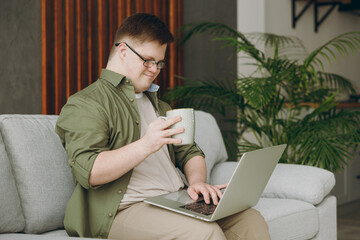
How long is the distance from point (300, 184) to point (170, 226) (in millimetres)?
938

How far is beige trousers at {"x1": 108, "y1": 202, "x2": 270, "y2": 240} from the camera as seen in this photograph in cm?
127

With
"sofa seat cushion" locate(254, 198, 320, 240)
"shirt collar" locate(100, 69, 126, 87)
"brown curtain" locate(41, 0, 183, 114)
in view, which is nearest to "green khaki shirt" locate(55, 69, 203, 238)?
"shirt collar" locate(100, 69, 126, 87)

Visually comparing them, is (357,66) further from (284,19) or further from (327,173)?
(327,173)

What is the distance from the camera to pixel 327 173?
2195mm

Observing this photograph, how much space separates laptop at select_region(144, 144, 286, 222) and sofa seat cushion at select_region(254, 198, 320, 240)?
344 mm

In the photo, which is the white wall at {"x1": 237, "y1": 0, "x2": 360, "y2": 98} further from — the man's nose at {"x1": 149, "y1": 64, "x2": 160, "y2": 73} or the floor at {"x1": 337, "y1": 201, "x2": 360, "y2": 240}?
the man's nose at {"x1": 149, "y1": 64, "x2": 160, "y2": 73}

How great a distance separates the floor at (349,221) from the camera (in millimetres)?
3210

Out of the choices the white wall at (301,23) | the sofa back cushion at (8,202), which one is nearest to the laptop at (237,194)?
the sofa back cushion at (8,202)

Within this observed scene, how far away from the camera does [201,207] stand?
4.43ft

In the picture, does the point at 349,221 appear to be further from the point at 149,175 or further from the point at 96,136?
the point at 96,136

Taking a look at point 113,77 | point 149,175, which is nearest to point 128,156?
point 149,175

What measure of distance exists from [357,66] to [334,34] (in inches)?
25.4

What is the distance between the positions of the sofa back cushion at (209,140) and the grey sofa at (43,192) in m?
0.34

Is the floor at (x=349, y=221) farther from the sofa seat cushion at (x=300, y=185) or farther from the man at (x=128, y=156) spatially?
the man at (x=128, y=156)
